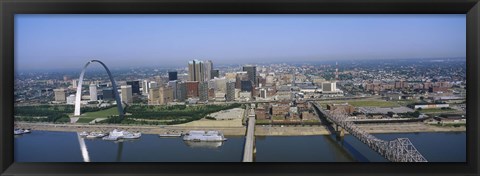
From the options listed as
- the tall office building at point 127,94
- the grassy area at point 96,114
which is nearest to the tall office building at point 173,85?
the tall office building at point 127,94

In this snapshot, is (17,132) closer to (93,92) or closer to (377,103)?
(93,92)

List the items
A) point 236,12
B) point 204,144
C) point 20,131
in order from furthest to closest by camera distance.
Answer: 1. point 204,144
2. point 20,131
3. point 236,12

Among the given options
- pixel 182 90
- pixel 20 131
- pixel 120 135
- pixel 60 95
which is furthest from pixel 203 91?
pixel 20 131

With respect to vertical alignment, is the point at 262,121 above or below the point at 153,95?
below

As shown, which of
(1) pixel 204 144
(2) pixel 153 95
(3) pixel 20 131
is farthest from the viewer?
(2) pixel 153 95

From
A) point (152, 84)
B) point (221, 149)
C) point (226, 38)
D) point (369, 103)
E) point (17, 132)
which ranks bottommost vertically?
point (221, 149)

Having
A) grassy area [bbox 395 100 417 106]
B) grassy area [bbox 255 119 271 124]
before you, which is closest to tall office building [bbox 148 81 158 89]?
grassy area [bbox 255 119 271 124]

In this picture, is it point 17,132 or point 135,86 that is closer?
point 17,132
